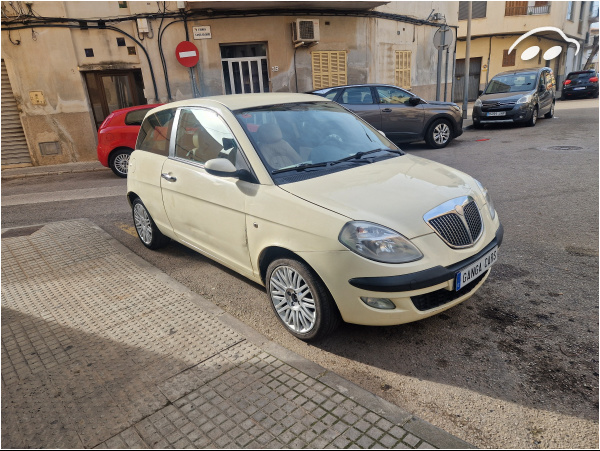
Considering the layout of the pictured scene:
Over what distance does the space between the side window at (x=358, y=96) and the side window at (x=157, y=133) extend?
20.9 ft

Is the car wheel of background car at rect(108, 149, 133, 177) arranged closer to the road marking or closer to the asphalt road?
the road marking

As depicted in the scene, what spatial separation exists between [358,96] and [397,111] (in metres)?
1.02

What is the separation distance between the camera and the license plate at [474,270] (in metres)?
2.80

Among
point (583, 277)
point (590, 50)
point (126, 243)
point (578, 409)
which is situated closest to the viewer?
point (578, 409)

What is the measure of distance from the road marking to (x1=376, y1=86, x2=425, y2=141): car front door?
623cm

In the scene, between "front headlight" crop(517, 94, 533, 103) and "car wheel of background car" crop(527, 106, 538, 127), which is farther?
"car wheel of background car" crop(527, 106, 538, 127)

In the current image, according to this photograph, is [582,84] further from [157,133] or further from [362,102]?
[157,133]

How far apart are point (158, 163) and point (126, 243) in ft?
5.17

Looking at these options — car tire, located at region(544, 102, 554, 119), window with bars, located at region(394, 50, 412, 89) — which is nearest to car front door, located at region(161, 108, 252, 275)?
window with bars, located at region(394, 50, 412, 89)

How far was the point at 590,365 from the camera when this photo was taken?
265 cm

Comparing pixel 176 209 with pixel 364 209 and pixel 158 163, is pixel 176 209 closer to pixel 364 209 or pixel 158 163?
pixel 158 163

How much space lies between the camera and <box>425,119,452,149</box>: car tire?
1090 cm

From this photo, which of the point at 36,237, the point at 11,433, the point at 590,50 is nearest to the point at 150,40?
the point at 36,237

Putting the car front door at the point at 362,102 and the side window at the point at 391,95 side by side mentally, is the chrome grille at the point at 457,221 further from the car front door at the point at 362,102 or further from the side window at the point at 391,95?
the side window at the point at 391,95
